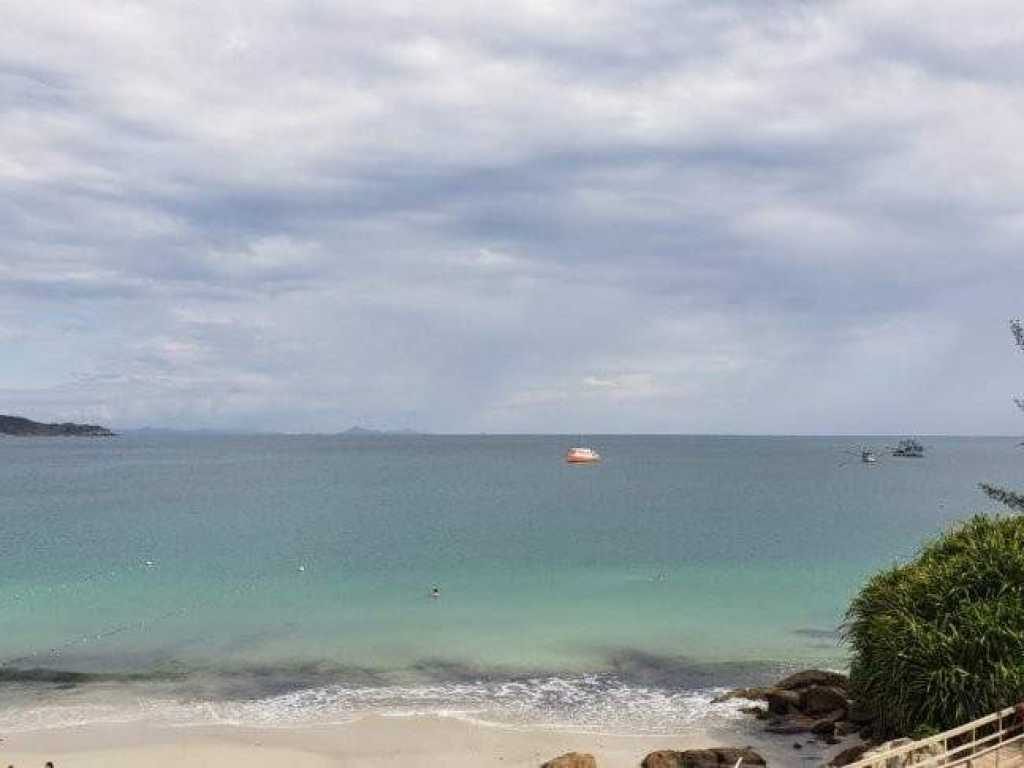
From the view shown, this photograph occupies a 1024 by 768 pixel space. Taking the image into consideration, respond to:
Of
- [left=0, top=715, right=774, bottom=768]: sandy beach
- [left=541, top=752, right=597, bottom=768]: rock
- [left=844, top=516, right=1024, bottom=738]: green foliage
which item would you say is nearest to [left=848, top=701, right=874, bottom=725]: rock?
[left=844, top=516, right=1024, bottom=738]: green foliage

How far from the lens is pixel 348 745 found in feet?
74.8

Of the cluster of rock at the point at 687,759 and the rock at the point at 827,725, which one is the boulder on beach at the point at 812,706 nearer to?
the rock at the point at 827,725

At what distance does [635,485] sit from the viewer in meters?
118

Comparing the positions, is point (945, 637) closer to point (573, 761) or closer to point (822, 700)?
point (822, 700)

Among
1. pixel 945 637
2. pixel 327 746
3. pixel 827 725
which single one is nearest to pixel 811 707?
pixel 827 725

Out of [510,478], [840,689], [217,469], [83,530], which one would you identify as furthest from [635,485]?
[840,689]

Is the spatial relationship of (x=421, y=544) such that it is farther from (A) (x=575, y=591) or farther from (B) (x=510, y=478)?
(B) (x=510, y=478)

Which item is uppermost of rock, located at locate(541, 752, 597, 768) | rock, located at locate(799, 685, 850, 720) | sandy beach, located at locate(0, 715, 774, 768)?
rock, located at locate(799, 685, 850, 720)

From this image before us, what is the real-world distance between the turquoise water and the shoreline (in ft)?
4.21

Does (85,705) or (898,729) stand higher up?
(898,729)

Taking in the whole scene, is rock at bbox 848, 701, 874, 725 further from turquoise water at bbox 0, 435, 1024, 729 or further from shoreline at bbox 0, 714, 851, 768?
turquoise water at bbox 0, 435, 1024, 729

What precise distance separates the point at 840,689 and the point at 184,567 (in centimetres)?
3927

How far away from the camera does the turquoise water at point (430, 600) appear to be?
27500 mm

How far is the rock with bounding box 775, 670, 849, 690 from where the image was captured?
25.2m
